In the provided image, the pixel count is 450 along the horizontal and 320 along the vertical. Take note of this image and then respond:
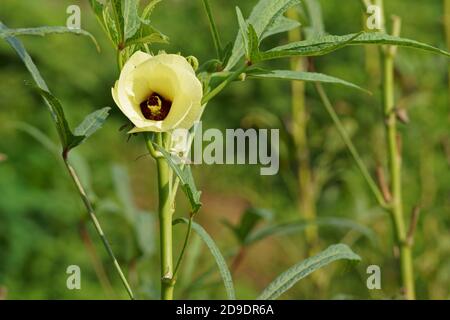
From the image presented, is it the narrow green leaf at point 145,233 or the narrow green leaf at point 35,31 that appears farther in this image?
the narrow green leaf at point 145,233

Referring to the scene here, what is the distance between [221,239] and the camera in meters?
2.51

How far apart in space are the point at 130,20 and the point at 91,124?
13 cm

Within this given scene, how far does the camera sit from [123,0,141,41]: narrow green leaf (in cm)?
69

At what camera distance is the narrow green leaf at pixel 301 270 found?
834 mm

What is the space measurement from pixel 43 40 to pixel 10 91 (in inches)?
14.2

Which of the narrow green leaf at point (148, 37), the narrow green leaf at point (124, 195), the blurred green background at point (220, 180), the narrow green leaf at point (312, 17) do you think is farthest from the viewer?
the blurred green background at point (220, 180)

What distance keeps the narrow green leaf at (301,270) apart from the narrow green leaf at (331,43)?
0.25 meters

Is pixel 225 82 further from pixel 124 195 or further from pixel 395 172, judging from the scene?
pixel 124 195

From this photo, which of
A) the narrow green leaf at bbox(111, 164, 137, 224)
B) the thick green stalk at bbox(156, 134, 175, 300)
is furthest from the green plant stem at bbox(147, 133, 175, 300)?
the narrow green leaf at bbox(111, 164, 137, 224)

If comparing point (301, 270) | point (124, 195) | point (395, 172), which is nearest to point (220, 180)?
point (124, 195)

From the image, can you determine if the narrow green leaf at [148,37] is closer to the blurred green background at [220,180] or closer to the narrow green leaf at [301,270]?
the narrow green leaf at [301,270]

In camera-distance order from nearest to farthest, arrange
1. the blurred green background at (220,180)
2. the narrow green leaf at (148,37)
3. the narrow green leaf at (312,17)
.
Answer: the narrow green leaf at (148,37), the narrow green leaf at (312,17), the blurred green background at (220,180)

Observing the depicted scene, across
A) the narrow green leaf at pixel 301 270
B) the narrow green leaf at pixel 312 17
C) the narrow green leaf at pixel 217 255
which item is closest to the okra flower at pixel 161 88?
the narrow green leaf at pixel 217 255
